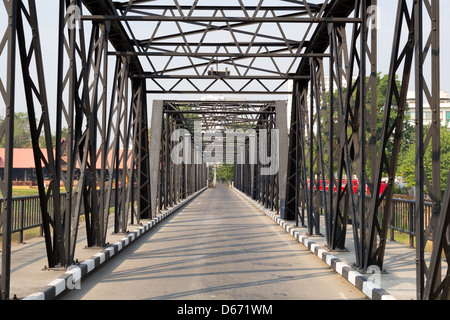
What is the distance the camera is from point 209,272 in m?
9.20

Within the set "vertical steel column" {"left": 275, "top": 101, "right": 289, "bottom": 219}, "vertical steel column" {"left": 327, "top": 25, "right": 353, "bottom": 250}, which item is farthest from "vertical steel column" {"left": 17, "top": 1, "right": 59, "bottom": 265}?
"vertical steel column" {"left": 275, "top": 101, "right": 289, "bottom": 219}

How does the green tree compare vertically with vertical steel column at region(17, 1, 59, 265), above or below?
above

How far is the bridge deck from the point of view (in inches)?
291

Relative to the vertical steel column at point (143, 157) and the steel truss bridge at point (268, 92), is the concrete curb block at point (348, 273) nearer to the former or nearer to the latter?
the steel truss bridge at point (268, 92)

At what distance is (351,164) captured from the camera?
9781mm

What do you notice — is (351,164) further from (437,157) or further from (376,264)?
(437,157)

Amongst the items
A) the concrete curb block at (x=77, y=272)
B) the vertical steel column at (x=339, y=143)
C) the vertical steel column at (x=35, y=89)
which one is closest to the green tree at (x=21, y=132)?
the concrete curb block at (x=77, y=272)

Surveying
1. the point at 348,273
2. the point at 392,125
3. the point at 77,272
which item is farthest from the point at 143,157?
the point at 392,125

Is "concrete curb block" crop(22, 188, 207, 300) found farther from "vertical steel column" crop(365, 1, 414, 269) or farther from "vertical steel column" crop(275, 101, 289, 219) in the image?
"vertical steel column" crop(275, 101, 289, 219)

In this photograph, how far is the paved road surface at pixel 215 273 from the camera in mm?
7418

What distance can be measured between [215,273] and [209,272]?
143 mm

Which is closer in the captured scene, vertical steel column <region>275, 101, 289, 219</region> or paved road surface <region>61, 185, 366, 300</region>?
paved road surface <region>61, 185, 366, 300</region>

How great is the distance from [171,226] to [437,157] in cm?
1315

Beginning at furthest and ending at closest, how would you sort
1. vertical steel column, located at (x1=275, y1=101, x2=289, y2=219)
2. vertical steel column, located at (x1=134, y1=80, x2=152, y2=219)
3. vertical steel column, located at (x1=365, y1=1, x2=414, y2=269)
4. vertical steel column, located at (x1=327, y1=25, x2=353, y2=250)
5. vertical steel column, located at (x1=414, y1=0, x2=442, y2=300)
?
vertical steel column, located at (x1=275, y1=101, x2=289, y2=219)
vertical steel column, located at (x1=134, y1=80, x2=152, y2=219)
vertical steel column, located at (x1=327, y1=25, x2=353, y2=250)
vertical steel column, located at (x1=365, y1=1, x2=414, y2=269)
vertical steel column, located at (x1=414, y1=0, x2=442, y2=300)
